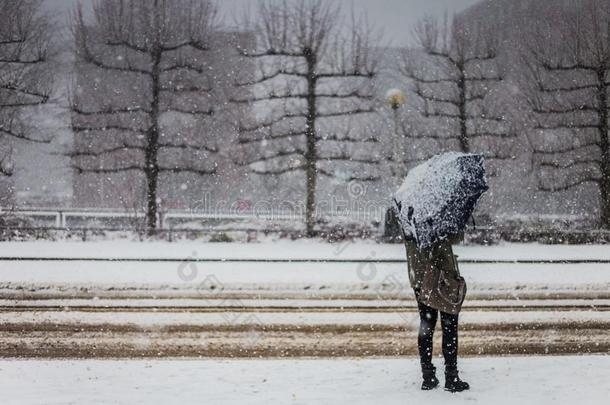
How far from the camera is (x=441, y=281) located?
19.0 ft

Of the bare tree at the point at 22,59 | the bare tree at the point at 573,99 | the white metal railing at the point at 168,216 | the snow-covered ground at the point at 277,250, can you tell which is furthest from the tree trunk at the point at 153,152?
the bare tree at the point at 573,99

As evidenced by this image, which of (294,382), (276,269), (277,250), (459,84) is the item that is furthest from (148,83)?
(294,382)

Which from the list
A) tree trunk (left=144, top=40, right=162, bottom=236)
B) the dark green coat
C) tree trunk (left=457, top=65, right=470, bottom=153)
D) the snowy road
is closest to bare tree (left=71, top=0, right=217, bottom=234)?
tree trunk (left=144, top=40, right=162, bottom=236)

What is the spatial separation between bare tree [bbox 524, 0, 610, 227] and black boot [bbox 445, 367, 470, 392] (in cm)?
2124

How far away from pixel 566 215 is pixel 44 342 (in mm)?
23429

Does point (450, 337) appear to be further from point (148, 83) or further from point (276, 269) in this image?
point (148, 83)

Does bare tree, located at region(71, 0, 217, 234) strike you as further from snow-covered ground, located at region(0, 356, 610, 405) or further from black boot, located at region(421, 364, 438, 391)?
black boot, located at region(421, 364, 438, 391)

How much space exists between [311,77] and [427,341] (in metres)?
20.5

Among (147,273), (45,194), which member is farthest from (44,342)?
(45,194)

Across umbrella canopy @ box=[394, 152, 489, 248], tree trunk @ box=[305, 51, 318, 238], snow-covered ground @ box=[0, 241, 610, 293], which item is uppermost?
tree trunk @ box=[305, 51, 318, 238]

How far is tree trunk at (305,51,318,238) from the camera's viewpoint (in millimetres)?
24562

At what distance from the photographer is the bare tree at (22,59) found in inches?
1001

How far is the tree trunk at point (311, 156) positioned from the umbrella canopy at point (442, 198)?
1829 centimetres

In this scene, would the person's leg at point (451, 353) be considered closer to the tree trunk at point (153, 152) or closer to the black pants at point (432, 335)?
the black pants at point (432, 335)
